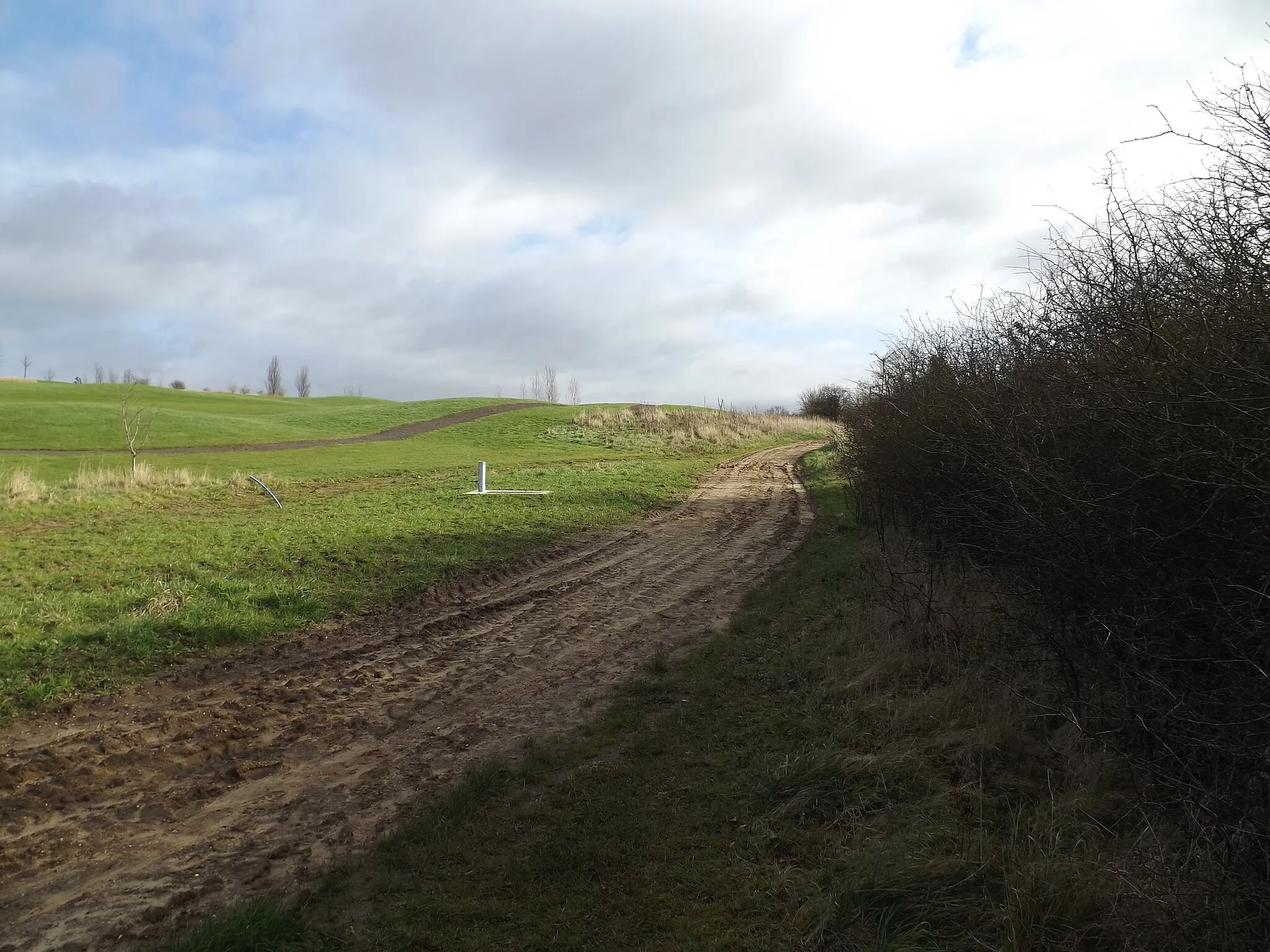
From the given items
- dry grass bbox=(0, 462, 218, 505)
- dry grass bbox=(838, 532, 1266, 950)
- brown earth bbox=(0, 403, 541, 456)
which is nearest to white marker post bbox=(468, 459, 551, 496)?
dry grass bbox=(0, 462, 218, 505)

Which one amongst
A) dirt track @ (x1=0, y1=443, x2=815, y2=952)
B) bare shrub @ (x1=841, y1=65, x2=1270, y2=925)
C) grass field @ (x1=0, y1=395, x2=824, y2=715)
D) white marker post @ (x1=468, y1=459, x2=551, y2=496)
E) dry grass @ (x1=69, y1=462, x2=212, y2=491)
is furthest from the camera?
dry grass @ (x1=69, y1=462, x2=212, y2=491)

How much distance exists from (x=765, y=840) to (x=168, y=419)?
49.2 m

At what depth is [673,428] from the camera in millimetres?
42281

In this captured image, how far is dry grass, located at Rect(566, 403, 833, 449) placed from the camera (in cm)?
3916

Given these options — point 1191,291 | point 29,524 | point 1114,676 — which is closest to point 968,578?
point 1114,676

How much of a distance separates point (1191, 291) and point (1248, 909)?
8.05 feet

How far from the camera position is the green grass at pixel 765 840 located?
318 centimetres

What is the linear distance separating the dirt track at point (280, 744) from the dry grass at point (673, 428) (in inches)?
1151

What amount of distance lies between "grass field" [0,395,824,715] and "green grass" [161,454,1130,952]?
4001 mm

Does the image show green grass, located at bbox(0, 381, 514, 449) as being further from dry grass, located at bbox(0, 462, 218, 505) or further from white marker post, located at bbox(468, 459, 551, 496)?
white marker post, located at bbox(468, 459, 551, 496)

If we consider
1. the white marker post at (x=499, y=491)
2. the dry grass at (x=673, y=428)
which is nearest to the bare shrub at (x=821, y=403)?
the dry grass at (x=673, y=428)

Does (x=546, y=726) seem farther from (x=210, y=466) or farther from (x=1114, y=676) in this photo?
(x=210, y=466)

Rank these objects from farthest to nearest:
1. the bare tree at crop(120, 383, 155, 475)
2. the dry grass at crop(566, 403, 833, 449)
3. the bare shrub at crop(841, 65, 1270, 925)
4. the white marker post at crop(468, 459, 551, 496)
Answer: the dry grass at crop(566, 403, 833, 449) < the bare tree at crop(120, 383, 155, 475) < the white marker post at crop(468, 459, 551, 496) < the bare shrub at crop(841, 65, 1270, 925)

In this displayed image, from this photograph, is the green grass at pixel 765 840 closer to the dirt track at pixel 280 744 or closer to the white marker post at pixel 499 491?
the dirt track at pixel 280 744
